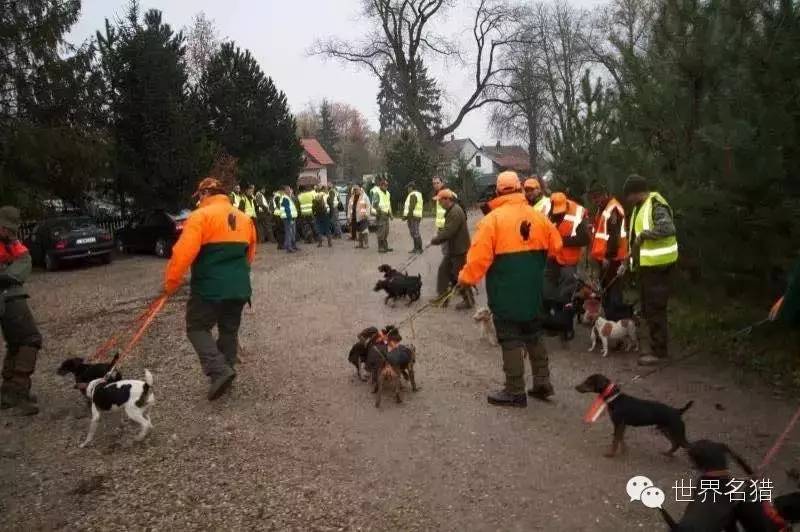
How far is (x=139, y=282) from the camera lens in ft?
48.2

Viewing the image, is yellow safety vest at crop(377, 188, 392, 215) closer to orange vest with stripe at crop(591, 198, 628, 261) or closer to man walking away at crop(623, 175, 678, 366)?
orange vest with stripe at crop(591, 198, 628, 261)

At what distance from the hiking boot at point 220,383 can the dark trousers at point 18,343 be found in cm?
193

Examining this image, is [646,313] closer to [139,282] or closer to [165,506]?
[165,506]

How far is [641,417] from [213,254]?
413 centimetres

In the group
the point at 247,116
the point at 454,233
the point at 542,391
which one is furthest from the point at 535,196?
the point at 247,116

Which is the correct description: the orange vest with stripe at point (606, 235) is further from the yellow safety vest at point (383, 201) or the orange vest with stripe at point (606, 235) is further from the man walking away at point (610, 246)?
the yellow safety vest at point (383, 201)

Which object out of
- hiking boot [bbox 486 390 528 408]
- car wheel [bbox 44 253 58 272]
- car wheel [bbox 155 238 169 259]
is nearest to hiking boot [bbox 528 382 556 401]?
hiking boot [bbox 486 390 528 408]

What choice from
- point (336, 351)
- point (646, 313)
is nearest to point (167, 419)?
point (336, 351)

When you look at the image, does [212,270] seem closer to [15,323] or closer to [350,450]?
[15,323]

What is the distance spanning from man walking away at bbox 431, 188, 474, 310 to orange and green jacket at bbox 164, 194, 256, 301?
4.12 m

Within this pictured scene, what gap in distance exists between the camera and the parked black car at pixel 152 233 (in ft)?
63.3

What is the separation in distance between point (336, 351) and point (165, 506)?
3777 mm

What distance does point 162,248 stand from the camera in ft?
64.6

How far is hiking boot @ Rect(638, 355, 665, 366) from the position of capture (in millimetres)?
6863
